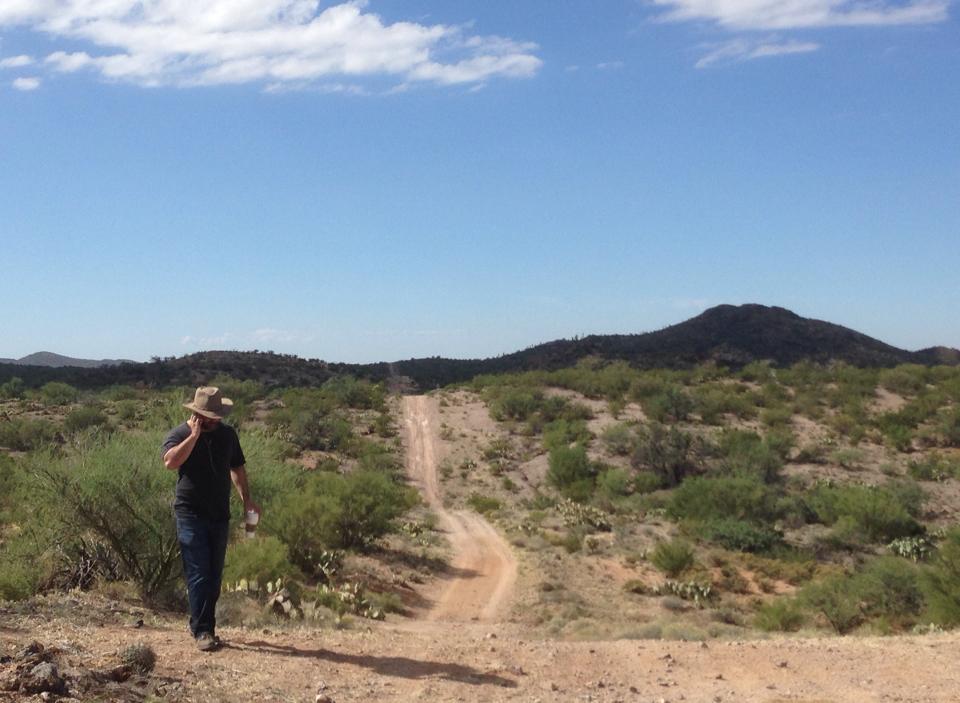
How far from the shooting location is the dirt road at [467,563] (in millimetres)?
17625

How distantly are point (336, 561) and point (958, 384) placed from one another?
1645 inches

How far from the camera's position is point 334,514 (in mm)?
21266

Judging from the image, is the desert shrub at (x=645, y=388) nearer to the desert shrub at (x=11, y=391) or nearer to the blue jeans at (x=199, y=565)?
the desert shrub at (x=11, y=391)

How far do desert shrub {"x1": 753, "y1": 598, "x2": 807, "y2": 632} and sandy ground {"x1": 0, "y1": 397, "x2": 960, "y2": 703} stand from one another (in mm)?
5770

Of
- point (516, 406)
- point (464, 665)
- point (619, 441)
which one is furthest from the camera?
point (516, 406)

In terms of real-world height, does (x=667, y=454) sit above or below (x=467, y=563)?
above

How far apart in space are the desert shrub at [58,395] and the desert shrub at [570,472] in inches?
1133

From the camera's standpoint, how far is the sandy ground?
21.1 feet

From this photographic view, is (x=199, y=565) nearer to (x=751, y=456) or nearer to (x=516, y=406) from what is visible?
(x=751, y=456)

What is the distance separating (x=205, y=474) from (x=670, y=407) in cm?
3960

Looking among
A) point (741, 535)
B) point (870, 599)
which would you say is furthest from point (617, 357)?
point (870, 599)

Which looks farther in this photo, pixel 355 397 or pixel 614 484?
pixel 355 397

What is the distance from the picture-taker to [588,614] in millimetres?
17141

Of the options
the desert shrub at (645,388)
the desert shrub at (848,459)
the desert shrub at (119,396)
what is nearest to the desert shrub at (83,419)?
the desert shrub at (119,396)
